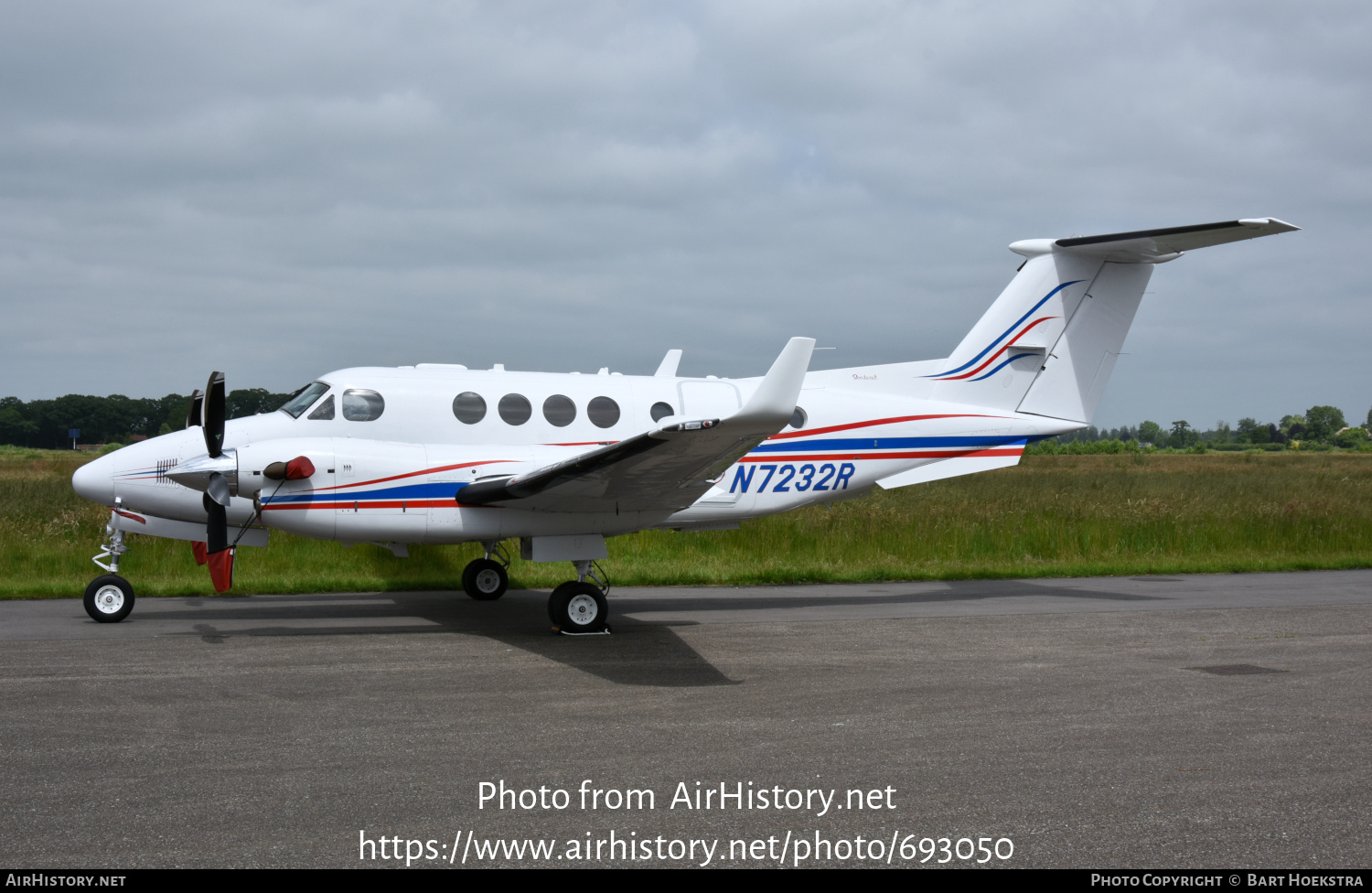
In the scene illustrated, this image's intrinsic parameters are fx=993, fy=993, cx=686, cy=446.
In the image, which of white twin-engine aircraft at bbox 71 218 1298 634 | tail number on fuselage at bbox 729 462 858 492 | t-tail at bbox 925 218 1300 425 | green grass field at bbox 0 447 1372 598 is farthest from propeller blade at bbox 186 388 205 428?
t-tail at bbox 925 218 1300 425

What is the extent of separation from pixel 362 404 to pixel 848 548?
359 inches

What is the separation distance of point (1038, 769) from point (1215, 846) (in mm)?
1159

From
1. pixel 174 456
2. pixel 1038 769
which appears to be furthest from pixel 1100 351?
pixel 174 456

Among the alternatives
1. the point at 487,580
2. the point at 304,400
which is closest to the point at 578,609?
the point at 487,580

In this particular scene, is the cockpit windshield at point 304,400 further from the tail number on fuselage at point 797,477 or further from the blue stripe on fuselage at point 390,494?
the tail number on fuselage at point 797,477

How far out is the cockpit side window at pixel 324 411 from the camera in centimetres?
1066

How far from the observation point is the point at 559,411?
448 inches

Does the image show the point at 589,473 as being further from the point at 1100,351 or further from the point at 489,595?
the point at 1100,351

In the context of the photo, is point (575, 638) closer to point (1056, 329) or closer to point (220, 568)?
point (220, 568)

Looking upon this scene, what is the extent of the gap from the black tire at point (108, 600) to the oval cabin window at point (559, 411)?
183 inches

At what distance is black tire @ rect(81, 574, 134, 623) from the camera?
33.0 feet

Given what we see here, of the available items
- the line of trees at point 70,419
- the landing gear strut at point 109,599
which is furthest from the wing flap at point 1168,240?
the line of trees at point 70,419

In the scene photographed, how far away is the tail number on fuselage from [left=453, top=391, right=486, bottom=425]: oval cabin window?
2963 millimetres

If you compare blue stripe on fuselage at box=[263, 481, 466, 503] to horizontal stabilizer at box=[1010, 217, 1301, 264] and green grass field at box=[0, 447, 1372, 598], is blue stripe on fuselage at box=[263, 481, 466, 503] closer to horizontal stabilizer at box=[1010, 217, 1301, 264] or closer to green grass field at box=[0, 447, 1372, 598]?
green grass field at box=[0, 447, 1372, 598]
